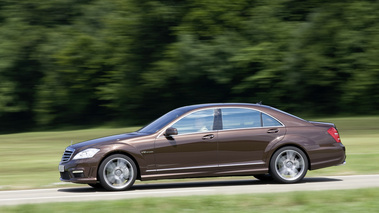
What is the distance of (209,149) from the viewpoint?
36.3 ft

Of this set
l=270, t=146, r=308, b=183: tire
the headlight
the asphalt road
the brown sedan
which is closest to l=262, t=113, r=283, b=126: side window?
the brown sedan

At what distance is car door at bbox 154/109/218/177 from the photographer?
1091 centimetres

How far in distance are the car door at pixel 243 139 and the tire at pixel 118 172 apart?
1.56 m

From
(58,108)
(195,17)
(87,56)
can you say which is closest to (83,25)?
(87,56)

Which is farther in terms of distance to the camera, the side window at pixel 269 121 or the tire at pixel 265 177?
the tire at pixel 265 177

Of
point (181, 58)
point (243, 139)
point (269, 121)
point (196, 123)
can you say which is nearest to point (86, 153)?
point (196, 123)

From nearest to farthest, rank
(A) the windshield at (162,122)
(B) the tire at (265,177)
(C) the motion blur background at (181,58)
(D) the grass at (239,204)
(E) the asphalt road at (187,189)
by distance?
(D) the grass at (239,204) → (E) the asphalt road at (187,189) → (A) the windshield at (162,122) → (B) the tire at (265,177) → (C) the motion blur background at (181,58)

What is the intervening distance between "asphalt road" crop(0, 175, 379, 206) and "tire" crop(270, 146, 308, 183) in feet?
0.57

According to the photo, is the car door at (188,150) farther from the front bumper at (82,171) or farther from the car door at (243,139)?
the front bumper at (82,171)

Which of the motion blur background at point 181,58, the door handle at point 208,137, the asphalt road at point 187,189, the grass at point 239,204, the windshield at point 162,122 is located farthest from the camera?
the motion blur background at point 181,58

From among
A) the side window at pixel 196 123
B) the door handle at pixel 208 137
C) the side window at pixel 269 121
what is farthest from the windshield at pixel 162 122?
the side window at pixel 269 121

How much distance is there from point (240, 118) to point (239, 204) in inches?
129

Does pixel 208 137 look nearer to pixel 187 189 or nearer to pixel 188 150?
pixel 188 150

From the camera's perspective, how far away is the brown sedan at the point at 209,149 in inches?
423
